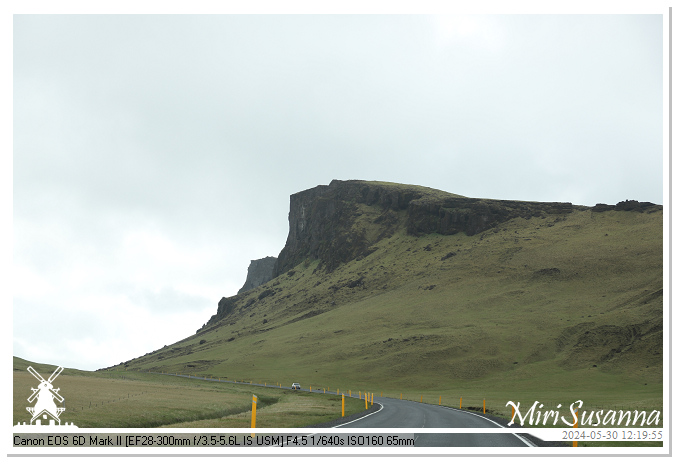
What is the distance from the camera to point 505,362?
103m

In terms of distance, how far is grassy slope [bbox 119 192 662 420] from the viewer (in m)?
92.6

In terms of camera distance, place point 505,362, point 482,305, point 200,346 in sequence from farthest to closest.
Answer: point 200,346, point 482,305, point 505,362

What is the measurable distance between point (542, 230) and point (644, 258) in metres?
48.4

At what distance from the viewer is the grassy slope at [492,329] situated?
9256 centimetres
